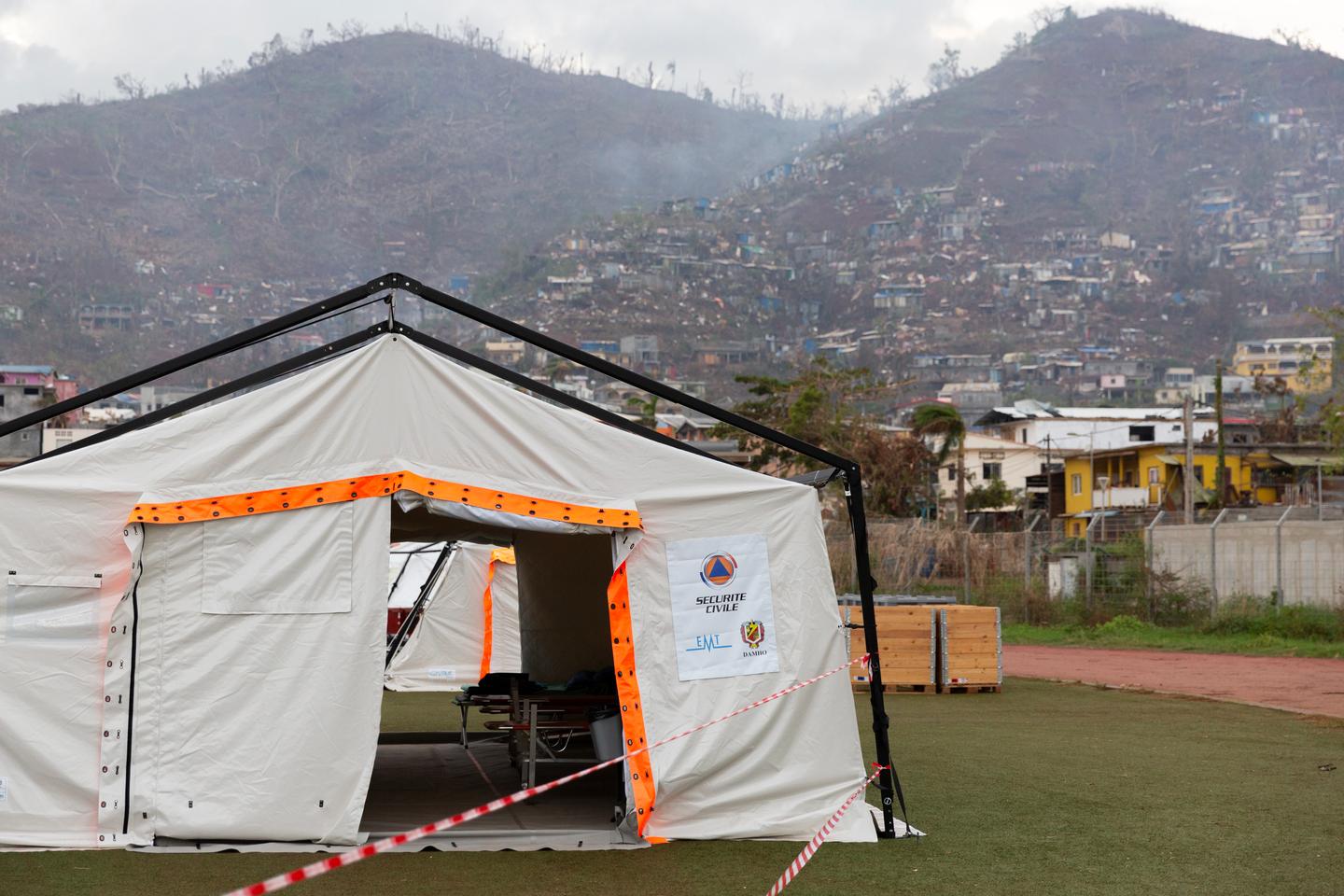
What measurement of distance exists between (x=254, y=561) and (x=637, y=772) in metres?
2.43

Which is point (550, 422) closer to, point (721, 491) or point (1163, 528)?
point (721, 491)

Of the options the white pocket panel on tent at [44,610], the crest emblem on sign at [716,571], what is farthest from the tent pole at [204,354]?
the crest emblem on sign at [716,571]

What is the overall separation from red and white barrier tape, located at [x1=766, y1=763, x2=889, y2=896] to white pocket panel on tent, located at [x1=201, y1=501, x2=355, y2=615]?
2.80 metres

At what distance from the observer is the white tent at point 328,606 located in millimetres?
7996

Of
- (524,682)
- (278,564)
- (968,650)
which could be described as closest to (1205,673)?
(968,650)

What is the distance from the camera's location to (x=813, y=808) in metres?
8.82

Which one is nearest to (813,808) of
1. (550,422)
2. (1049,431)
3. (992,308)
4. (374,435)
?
(550,422)

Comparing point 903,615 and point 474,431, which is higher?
point 474,431

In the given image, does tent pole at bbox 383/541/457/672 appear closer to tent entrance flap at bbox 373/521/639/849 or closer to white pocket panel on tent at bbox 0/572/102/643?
tent entrance flap at bbox 373/521/639/849

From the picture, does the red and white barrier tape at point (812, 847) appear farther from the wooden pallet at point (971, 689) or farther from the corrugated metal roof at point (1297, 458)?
the corrugated metal roof at point (1297, 458)

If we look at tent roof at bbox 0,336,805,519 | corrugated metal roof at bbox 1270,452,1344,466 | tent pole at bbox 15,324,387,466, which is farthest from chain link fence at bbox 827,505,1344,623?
corrugated metal roof at bbox 1270,452,1344,466

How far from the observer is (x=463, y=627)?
21516mm

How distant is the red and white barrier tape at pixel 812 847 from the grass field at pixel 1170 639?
17.2 meters

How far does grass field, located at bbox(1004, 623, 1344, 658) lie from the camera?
954 inches
